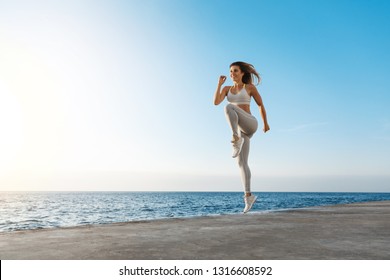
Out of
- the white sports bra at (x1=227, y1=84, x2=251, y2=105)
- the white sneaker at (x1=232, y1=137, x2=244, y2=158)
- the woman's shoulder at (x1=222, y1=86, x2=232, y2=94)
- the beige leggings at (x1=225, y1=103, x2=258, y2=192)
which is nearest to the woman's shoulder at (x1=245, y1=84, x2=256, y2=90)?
the white sports bra at (x1=227, y1=84, x2=251, y2=105)

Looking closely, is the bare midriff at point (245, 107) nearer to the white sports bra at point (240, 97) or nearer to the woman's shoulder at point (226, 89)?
the white sports bra at point (240, 97)

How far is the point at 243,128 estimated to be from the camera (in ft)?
19.6

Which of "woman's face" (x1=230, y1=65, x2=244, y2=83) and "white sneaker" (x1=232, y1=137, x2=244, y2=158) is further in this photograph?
"woman's face" (x1=230, y1=65, x2=244, y2=83)

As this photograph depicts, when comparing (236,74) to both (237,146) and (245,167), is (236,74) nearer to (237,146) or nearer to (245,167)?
(237,146)

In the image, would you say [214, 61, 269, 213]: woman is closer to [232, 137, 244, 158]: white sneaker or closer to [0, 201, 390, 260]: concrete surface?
[232, 137, 244, 158]: white sneaker

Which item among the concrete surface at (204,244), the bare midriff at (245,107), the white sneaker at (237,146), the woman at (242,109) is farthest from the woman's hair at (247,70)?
the concrete surface at (204,244)

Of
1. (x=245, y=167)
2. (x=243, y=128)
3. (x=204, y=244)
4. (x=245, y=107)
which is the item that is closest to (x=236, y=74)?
(x=245, y=107)

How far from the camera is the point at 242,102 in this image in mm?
6020

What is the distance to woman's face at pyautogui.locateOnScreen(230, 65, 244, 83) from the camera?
20.5 feet

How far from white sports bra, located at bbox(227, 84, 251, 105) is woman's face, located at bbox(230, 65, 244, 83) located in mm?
271

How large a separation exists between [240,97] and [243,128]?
56cm

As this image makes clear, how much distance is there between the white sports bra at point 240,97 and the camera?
602 cm
